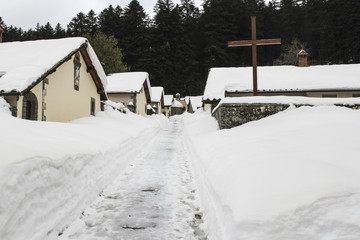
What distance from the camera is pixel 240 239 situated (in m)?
2.56

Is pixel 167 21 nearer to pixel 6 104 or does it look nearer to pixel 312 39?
pixel 312 39

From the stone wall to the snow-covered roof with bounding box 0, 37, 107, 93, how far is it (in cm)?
805

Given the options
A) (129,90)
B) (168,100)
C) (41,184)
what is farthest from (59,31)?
(41,184)

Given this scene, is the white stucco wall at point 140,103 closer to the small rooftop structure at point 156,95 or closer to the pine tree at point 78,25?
the small rooftop structure at point 156,95

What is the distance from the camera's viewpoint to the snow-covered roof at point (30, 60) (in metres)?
9.40

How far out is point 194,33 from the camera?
→ 64562 millimetres

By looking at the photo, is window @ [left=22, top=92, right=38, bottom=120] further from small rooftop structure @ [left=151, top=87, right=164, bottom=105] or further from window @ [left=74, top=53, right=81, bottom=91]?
small rooftop structure @ [left=151, top=87, right=164, bottom=105]

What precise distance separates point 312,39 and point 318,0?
907 cm

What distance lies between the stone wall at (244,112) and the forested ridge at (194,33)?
43.7 metres

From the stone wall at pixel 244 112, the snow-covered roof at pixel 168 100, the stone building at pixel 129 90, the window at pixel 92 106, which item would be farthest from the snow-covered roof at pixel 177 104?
the stone wall at pixel 244 112

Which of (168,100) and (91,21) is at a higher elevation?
(91,21)

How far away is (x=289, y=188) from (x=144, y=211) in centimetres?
268

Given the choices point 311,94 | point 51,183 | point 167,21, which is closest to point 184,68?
point 167,21

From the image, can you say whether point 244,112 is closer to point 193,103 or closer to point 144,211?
point 144,211
